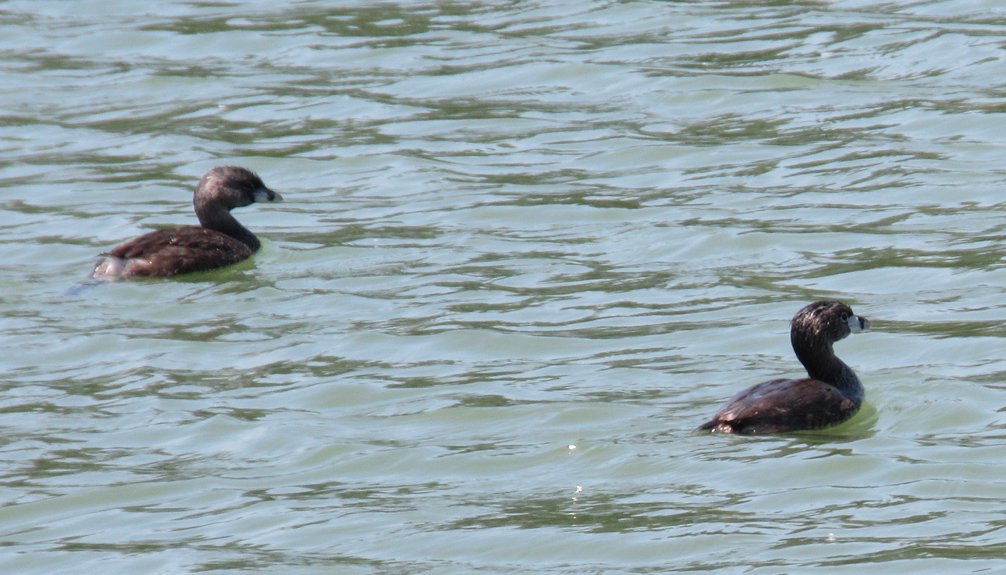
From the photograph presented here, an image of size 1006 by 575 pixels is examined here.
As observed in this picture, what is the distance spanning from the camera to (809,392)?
834 centimetres

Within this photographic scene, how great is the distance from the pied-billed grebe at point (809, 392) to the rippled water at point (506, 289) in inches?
4.3

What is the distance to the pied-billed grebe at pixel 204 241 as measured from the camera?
11797 mm

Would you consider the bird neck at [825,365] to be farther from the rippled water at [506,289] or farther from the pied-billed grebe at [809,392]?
A: the rippled water at [506,289]

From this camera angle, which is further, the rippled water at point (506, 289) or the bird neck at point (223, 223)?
the bird neck at point (223, 223)

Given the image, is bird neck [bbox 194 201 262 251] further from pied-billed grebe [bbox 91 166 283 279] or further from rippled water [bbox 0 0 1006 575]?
rippled water [bbox 0 0 1006 575]

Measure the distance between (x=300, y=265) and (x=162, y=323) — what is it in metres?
1.62

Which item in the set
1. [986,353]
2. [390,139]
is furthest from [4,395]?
[390,139]

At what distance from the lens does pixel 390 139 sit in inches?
609

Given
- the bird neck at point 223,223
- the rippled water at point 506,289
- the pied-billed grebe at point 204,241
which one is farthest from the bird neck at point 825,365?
the bird neck at point 223,223

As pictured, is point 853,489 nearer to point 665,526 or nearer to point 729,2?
point 665,526

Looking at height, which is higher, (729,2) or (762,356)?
(729,2)

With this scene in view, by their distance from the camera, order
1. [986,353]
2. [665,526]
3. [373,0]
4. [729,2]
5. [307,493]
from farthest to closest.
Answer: [373,0] → [729,2] → [986,353] → [307,493] → [665,526]

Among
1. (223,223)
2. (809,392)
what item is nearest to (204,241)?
(223,223)

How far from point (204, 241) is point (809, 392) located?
5369 mm
